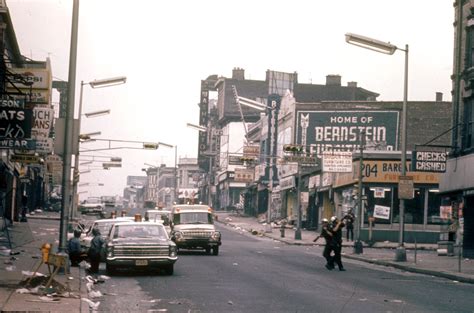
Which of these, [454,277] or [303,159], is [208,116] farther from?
[454,277]

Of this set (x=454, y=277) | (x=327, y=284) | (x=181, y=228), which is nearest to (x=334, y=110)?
(x=181, y=228)

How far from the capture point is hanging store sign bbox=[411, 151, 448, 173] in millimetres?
40031

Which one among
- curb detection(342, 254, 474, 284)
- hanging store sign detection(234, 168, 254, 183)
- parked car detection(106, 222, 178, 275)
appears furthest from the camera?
hanging store sign detection(234, 168, 254, 183)

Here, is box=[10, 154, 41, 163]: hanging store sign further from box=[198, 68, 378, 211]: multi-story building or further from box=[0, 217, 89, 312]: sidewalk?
box=[198, 68, 378, 211]: multi-story building

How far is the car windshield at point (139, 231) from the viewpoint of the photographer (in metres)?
26.5

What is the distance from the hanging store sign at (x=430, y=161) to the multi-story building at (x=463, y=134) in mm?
1093

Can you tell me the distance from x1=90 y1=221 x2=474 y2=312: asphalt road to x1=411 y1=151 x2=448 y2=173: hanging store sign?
9.17m

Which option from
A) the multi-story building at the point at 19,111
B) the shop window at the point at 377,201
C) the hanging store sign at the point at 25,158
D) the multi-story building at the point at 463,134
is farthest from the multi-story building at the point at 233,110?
the hanging store sign at the point at 25,158

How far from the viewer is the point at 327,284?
23.9m

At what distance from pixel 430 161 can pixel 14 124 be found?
22907 mm

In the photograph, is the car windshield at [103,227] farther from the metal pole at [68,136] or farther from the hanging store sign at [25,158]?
the metal pole at [68,136]

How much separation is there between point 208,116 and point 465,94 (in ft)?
347

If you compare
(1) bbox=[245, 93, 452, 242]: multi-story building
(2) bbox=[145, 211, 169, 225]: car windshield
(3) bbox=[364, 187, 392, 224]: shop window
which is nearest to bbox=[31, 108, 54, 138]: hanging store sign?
(2) bbox=[145, 211, 169, 225]: car windshield

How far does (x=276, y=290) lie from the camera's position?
2139 centimetres
